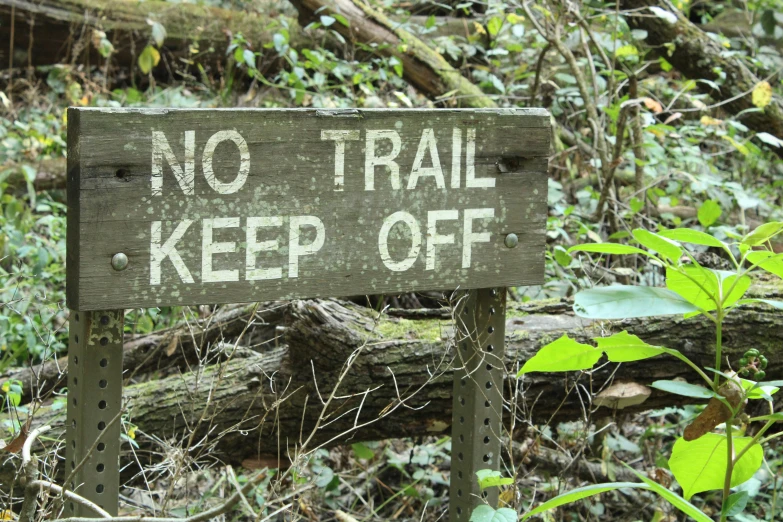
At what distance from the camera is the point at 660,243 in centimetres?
153

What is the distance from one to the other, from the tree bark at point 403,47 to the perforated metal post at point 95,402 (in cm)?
375

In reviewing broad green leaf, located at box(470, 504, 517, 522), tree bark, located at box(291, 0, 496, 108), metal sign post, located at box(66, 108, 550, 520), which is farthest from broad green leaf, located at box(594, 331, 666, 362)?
tree bark, located at box(291, 0, 496, 108)

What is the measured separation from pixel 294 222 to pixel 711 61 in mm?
3864

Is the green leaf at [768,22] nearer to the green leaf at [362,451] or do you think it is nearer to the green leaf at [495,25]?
the green leaf at [495,25]

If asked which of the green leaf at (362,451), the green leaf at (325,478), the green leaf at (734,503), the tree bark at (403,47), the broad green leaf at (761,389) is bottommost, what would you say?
the green leaf at (325,478)

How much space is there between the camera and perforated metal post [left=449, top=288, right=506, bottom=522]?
240 centimetres

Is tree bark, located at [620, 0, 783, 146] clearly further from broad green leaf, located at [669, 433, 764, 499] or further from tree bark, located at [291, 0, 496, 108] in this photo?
broad green leaf, located at [669, 433, 764, 499]

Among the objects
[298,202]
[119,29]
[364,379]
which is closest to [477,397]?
[364,379]

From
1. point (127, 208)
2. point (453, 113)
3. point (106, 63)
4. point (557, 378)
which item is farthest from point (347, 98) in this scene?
point (127, 208)

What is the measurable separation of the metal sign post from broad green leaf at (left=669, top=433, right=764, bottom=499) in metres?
0.73

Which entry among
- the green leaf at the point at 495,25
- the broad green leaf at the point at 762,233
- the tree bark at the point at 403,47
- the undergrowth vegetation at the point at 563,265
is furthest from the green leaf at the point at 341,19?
the broad green leaf at the point at 762,233

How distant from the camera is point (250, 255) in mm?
2039

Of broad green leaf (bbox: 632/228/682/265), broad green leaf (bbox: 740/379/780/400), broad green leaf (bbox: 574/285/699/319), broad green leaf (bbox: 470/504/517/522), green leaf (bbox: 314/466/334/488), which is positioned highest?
broad green leaf (bbox: 632/228/682/265)

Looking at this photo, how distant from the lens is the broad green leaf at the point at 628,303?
1.48 m
